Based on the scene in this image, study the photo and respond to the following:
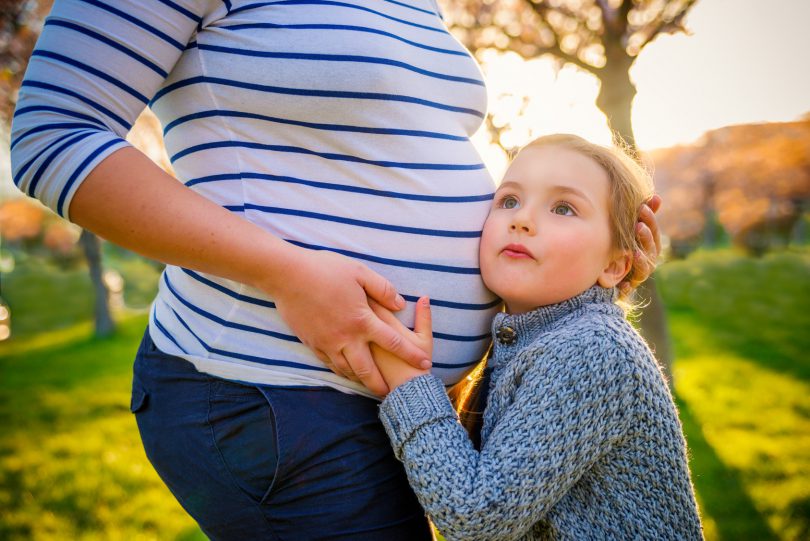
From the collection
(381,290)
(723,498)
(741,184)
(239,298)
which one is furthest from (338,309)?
(741,184)

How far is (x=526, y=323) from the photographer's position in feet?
4.21

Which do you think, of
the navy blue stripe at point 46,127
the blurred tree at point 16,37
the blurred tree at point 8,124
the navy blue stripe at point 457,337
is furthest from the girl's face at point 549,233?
the blurred tree at point 16,37

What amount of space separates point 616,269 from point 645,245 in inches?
5.5

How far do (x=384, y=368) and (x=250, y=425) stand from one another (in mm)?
281

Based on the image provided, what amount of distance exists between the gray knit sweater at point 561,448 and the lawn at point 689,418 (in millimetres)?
2794

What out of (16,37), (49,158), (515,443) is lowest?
(16,37)

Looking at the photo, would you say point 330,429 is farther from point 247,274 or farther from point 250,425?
point 247,274

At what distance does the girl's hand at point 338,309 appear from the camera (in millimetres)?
957

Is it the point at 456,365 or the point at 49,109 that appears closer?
the point at 49,109

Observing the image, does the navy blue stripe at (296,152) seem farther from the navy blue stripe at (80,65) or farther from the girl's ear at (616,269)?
the girl's ear at (616,269)

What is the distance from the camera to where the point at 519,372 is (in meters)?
1.17

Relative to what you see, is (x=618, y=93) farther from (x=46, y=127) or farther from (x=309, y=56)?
(x=46, y=127)

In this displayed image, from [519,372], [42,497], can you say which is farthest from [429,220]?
[42,497]

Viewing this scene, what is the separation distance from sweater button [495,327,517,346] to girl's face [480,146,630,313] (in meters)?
0.08
